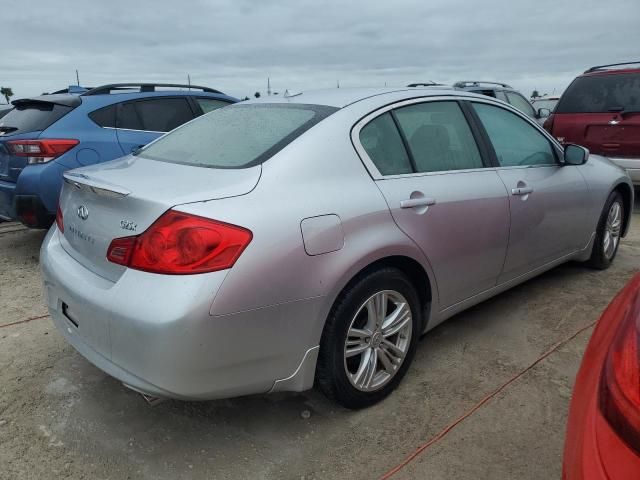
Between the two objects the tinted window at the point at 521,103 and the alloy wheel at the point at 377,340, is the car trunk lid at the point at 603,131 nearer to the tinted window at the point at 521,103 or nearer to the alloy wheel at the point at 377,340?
the tinted window at the point at 521,103

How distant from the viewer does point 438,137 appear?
3045mm

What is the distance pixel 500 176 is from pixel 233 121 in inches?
62.2

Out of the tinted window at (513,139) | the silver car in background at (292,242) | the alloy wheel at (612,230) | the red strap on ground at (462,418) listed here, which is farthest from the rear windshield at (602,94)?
Result: the red strap on ground at (462,418)

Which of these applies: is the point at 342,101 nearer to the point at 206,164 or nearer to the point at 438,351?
the point at 206,164

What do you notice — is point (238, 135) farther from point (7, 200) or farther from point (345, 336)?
point (7, 200)

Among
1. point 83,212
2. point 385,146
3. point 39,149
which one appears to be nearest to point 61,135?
point 39,149

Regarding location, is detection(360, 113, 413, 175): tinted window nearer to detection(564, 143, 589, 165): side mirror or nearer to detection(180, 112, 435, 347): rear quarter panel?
detection(180, 112, 435, 347): rear quarter panel

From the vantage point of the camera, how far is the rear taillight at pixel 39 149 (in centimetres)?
460

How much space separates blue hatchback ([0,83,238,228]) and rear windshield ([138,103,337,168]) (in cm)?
192

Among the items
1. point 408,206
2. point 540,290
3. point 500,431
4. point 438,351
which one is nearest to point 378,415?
point 500,431

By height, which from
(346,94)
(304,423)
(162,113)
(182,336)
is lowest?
(304,423)

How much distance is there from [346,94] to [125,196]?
132cm

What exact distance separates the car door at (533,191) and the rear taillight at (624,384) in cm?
200

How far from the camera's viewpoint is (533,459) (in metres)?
2.29
